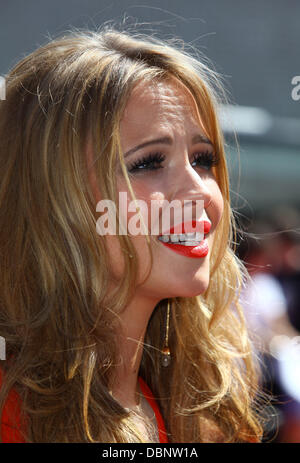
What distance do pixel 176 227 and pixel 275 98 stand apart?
17.3 ft

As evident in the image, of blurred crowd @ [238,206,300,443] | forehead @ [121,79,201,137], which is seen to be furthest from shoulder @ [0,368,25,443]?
blurred crowd @ [238,206,300,443]

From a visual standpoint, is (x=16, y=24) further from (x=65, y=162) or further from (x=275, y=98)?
(x=65, y=162)

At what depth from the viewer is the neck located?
1451mm

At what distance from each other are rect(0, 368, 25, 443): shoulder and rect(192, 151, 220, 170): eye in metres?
0.70

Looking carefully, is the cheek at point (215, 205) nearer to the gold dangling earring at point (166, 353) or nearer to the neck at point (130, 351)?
the neck at point (130, 351)

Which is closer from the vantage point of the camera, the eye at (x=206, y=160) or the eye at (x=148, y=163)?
the eye at (x=148, y=163)

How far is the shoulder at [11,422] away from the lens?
1.20 meters

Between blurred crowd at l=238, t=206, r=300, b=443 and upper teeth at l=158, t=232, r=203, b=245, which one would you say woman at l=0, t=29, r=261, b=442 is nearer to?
upper teeth at l=158, t=232, r=203, b=245

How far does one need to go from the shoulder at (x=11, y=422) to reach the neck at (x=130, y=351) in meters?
0.28

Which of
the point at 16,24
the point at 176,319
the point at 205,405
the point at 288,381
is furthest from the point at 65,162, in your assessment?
the point at 16,24

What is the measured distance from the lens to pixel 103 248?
1.32 meters

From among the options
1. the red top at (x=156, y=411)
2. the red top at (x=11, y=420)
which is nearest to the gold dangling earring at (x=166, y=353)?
the red top at (x=156, y=411)

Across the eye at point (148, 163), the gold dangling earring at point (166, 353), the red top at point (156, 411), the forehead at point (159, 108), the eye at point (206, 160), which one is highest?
the forehead at point (159, 108)

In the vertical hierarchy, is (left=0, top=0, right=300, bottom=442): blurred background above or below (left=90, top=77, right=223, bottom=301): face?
above
